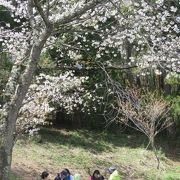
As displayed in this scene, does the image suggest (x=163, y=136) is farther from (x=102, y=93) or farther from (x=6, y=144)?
(x=6, y=144)

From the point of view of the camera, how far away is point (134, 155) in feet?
51.3

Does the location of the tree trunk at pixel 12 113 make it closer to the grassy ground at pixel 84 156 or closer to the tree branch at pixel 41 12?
the tree branch at pixel 41 12

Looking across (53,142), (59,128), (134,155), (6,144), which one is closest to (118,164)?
(134,155)

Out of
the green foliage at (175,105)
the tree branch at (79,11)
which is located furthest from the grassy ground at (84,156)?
the tree branch at (79,11)

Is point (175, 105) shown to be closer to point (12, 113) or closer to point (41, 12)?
point (12, 113)

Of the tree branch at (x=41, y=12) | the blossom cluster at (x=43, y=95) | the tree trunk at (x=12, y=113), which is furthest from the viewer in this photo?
the blossom cluster at (x=43, y=95)

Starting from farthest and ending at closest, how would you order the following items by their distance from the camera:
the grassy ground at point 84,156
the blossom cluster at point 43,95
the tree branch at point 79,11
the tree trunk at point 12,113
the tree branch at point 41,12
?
the grassy ground at point 84,156, the blossom cluster at point 43,95, the tree trunk at point 12,113, the tree branch at point 79,11, the tree branch at point 41,12

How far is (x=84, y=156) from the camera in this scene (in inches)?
566

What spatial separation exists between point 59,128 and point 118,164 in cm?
390

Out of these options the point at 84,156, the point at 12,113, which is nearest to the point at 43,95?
the point at 84,156

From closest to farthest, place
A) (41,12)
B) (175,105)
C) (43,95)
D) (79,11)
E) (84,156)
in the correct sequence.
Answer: (41,12) < (79,11) < (43,95) < (84,156) < (175,105)

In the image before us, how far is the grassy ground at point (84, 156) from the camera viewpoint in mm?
12688

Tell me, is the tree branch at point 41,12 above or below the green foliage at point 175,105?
above

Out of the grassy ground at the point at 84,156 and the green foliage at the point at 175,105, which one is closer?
the grassy ground at the point at 84,156
